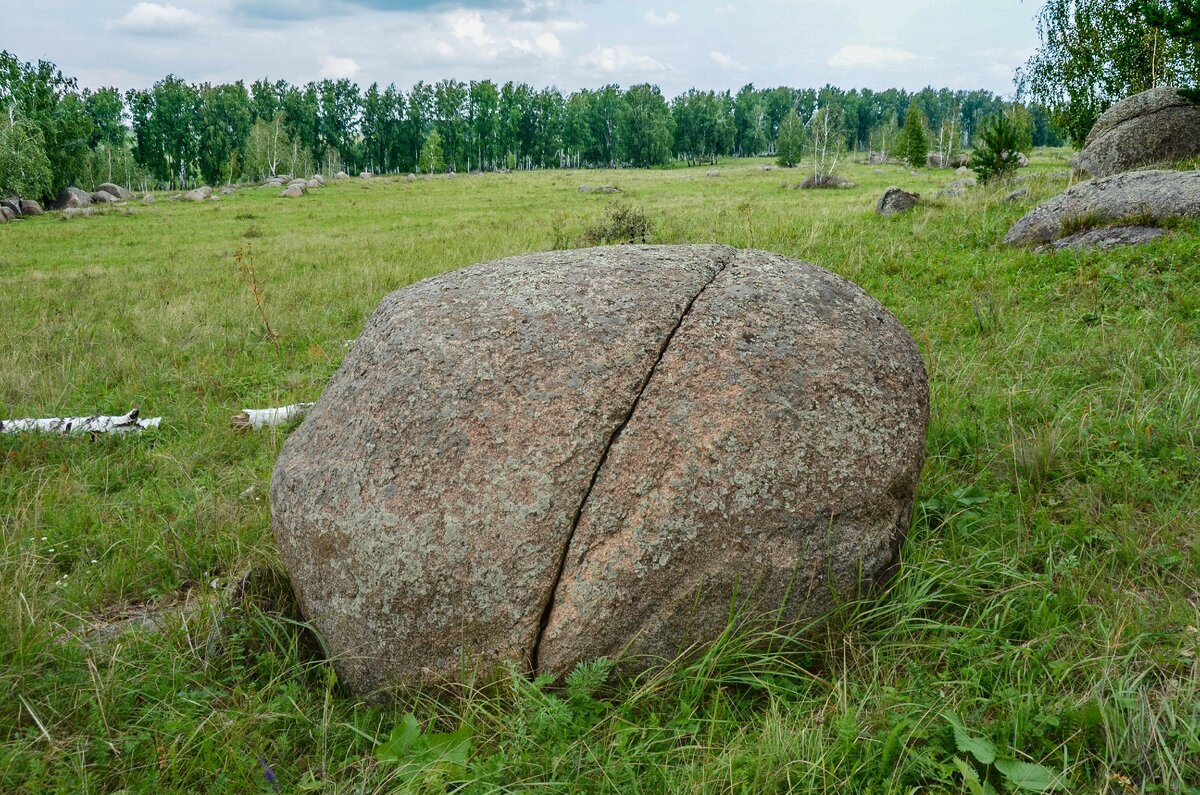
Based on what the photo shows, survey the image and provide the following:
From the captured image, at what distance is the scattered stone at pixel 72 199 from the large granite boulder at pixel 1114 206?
45229 mm

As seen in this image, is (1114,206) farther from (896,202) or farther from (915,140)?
(915,140)

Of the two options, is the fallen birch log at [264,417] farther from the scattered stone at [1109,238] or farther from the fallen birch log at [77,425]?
the scattered stone at [1109,238]

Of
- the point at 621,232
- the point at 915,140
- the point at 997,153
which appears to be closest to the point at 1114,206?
the point at 621,232

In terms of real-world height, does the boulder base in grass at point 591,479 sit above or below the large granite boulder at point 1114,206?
below

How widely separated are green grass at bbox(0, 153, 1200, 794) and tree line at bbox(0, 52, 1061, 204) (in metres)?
61.2

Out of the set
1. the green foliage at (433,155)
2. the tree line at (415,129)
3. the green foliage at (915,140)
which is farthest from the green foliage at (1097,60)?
the green foliage at (433,155)

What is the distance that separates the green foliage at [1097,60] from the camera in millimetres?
20188

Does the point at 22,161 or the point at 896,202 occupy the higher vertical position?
the point at 22,161

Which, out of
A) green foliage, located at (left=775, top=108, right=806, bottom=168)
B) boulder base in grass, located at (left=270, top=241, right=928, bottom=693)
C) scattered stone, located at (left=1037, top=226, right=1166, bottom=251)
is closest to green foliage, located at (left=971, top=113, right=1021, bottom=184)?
scattered stone, located at (left=1037, top=226, right=1166, bottom=251)

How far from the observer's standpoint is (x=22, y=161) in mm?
35062

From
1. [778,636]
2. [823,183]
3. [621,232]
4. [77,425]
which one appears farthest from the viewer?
[823,183]

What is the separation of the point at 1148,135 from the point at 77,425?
17752mm

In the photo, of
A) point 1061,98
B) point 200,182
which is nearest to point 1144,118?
point 1061,98

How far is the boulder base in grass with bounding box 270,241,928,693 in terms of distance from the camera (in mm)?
2977
